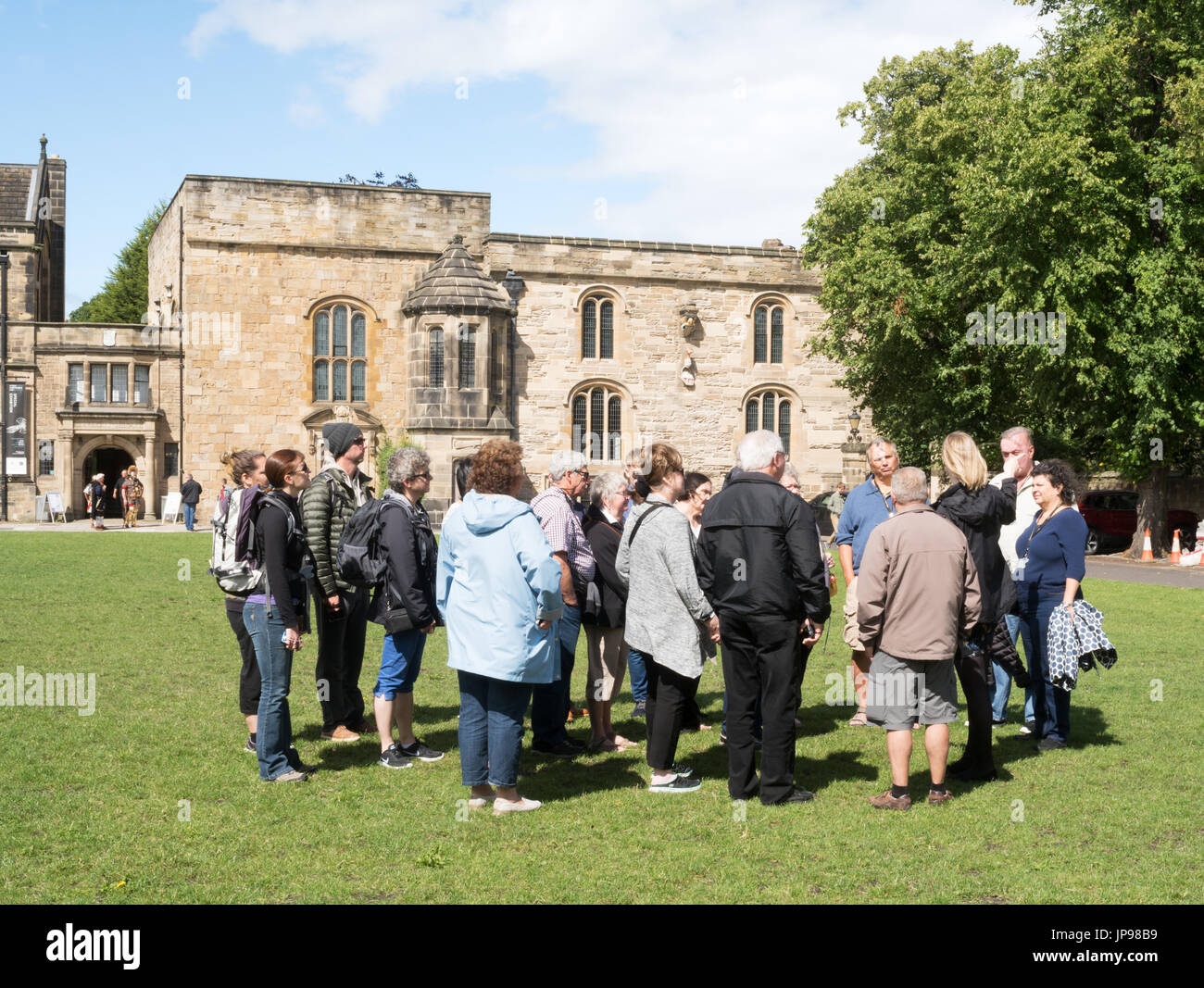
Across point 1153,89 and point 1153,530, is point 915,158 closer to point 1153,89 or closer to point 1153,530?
point 1153,89

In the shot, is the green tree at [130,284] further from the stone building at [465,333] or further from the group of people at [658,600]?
the group of people at [658,600]

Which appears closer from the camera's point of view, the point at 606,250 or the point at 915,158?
the point at 915,158

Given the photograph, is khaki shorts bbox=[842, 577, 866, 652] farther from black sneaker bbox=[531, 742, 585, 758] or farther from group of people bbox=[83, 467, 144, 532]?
group of people bbox=[83, 467, 144, 532]

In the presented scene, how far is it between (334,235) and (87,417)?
9.03m

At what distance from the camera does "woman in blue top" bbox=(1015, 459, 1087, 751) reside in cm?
801

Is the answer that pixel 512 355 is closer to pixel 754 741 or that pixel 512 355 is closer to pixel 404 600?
pixel 404 600

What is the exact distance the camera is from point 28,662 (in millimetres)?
10602

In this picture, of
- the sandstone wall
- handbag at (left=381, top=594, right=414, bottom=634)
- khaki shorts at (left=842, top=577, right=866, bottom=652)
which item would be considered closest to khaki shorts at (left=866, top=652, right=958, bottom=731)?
khaki shorts at (left=842, top=577, right=866, bottom=652)

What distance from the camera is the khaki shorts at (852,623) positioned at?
275 inches

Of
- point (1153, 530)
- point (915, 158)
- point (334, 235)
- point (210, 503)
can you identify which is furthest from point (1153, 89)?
point (210, 503)

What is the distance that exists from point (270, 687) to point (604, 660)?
7.65 ft

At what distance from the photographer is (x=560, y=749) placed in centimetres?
799

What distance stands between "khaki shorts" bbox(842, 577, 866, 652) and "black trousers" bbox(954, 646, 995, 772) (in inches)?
25.3

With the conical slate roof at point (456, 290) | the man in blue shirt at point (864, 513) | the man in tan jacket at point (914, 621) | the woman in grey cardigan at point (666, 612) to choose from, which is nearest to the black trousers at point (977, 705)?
the man in tan jacket at point (914, 621)
